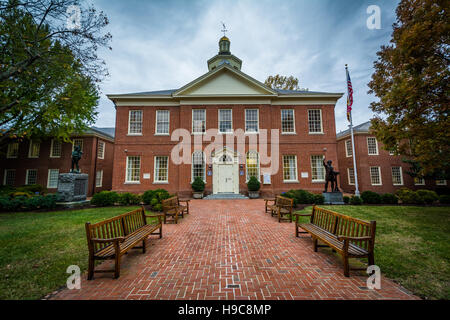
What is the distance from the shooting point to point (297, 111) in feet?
52.7

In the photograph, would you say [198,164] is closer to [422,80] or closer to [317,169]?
[317,169]

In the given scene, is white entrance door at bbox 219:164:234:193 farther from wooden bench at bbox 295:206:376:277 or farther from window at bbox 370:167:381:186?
window at bbox 370:167:381:186

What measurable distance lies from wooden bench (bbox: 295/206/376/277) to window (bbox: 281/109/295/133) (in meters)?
11.8

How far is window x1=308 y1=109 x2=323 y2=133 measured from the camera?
16031 millimetres

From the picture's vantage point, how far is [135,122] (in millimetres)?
16078

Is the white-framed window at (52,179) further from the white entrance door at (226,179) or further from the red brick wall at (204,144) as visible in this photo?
the white entrance door at (226,179)

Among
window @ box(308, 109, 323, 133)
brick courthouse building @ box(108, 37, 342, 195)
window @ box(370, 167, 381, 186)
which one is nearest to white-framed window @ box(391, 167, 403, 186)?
window @ box(370, 167, 381, 186)

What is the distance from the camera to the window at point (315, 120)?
52.6ft

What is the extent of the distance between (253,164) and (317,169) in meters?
5.68

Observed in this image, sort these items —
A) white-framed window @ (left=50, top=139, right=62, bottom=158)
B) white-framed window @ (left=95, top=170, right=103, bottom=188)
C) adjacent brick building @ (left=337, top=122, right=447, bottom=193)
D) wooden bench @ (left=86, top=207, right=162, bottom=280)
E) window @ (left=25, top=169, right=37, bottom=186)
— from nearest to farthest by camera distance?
wooden bench @ (left=86, top=207, right=162, bottom=280) → adjacent brick building @ (left=337, top=122, right=447, bottom=193) → window @ (left=25, top=169, right=37, bottom=186) → white-framed window @ (left=50, top=139, right=62, bottom=158) → white-framed window @ (left=95, top=170, right=103, bottom=188)
